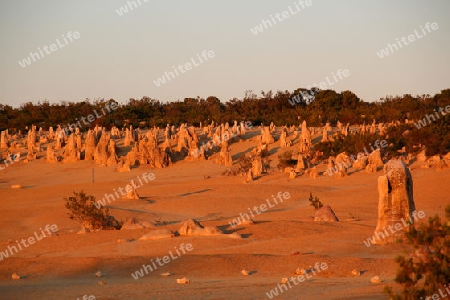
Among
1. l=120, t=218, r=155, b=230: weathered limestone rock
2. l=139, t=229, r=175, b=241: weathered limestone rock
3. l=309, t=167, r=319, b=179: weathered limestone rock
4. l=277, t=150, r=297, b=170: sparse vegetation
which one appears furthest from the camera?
l=277, t=150, r=297, b=170: sparse vegetation

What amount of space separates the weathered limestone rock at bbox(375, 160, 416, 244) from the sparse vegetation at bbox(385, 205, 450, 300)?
540 cm

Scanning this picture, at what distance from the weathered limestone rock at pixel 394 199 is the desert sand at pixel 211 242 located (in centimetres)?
40

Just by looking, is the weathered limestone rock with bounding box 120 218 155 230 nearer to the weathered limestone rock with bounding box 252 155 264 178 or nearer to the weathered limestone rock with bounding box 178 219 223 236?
the weathered limestone rock with bounding box 178 219 223 236

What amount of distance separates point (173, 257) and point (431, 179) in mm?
12833

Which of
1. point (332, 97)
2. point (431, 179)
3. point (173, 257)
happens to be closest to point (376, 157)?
point (431, 179)

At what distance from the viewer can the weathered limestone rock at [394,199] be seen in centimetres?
1272

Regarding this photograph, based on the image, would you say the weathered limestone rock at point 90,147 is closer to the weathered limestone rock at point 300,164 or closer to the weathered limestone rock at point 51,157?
the weathered limestone rock at point 51,157

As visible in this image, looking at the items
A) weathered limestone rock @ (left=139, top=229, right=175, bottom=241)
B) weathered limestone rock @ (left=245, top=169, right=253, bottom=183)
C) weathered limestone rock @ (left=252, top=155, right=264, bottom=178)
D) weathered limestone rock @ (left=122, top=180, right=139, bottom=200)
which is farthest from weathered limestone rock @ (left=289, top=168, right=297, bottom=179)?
weathered limestone rock @ (left=139, top=229, right=175, bottom=241)

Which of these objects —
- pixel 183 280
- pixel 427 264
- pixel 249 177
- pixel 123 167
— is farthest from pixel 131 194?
pixel 427 264

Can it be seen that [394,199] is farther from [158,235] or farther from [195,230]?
[158,235]

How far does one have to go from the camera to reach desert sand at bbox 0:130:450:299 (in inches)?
383

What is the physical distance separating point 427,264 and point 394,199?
5.96 m

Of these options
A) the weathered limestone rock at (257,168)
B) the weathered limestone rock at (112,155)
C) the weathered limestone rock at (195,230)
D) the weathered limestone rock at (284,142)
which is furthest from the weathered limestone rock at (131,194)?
the weathered limestone rock at (284,142)

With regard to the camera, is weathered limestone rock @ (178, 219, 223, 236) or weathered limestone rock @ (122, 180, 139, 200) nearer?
weathered limestone rock @ (178, 219, 223, 236)
